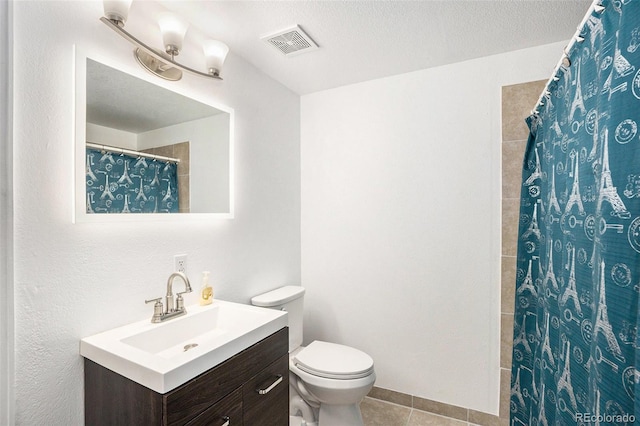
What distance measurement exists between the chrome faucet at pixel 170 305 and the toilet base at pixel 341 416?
97 cm

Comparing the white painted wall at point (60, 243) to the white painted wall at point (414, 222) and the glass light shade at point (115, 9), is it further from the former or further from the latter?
the white painted wall at point (414, 222)

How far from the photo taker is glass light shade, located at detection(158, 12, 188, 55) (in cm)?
131

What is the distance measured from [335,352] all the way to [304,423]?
451 millimetres

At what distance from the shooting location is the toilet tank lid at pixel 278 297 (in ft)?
6.15

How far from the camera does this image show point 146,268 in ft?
4.49

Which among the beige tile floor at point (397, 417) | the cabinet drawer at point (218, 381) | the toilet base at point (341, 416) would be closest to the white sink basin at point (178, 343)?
the cabinet drawer at point (218, 381)

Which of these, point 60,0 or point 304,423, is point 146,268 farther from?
point 304,423

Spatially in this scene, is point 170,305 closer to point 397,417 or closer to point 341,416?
point 341,416

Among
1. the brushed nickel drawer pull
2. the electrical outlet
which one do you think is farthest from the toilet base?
the electrical outlet

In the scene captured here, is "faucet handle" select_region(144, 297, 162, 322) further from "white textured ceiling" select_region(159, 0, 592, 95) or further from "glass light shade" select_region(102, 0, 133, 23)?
"white textured ceiling" select_region(159, 0, 592, 95)

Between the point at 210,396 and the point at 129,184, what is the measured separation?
885mm

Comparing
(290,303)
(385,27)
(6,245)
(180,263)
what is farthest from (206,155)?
(385,27)

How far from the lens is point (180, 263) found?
4.96 ft

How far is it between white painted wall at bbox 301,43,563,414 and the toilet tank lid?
1.25ft
